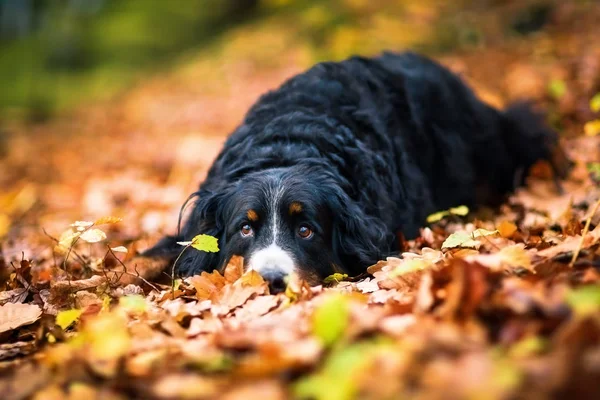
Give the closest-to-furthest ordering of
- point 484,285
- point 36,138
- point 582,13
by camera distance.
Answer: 1. point 484,285
2. point 582,13
3. point 36,138

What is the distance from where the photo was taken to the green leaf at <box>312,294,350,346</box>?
1906 millimetres

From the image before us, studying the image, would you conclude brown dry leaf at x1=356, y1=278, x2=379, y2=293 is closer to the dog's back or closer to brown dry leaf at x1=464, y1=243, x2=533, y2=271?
brown dry leaf at x1=464, y1=243, x2=533, y2=271

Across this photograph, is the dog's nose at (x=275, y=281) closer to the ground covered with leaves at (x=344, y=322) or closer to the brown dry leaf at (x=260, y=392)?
the ground covered with leaves at (x=344, y=322)

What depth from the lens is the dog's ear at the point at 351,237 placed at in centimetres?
398

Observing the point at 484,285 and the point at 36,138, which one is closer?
the point at 484,285

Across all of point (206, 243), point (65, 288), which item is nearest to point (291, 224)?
point (206, 243)

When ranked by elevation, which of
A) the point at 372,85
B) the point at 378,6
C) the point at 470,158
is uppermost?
the point at 378,6

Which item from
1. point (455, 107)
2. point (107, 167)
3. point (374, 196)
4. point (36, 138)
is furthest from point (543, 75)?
point (36, 138)

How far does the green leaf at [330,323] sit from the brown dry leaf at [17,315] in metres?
1.66

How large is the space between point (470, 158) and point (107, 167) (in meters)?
6.85

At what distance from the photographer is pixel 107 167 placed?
35.8 feet

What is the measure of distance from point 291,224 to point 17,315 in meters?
1.51

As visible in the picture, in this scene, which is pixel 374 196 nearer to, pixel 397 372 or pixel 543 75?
pixel 397 372

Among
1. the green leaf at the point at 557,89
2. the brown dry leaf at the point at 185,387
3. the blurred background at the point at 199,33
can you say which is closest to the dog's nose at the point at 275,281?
the brown dry leaf at the point at 185,387
